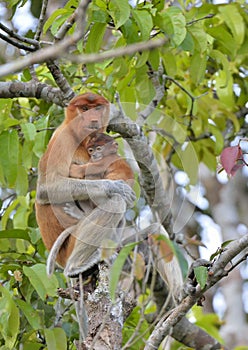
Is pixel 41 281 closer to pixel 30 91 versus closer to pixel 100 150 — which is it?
pixel 100 150

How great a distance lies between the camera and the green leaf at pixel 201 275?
1767 millimetres

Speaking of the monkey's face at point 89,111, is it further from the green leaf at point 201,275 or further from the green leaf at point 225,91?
the green leaf at point 201,275

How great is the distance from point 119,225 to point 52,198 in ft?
1.02

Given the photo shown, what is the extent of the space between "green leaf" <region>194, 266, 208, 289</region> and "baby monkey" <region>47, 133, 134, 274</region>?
0.68m

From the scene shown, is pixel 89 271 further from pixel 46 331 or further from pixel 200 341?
pixel 200 341

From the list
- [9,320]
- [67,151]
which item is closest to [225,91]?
[67,151]

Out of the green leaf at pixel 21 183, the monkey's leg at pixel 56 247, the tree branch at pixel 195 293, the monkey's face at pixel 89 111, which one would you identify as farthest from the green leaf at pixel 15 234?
the tree branch at pixel 195 293

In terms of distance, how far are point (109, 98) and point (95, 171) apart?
40cm

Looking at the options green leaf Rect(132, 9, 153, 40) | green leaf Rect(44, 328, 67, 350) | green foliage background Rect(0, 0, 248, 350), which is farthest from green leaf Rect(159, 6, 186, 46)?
green leaf Rect(44, 328, 67, 350)

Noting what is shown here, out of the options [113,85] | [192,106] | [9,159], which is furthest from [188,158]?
→ [9,159]

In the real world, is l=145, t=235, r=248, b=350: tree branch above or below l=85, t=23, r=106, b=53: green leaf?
below

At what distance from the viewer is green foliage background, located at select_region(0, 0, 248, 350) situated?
2.25 metres

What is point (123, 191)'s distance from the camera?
8.56ft

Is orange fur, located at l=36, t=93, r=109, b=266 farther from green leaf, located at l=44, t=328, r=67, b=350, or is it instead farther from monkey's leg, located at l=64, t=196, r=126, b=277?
green leaf, located at l=44, t=328, r=67, b=350
